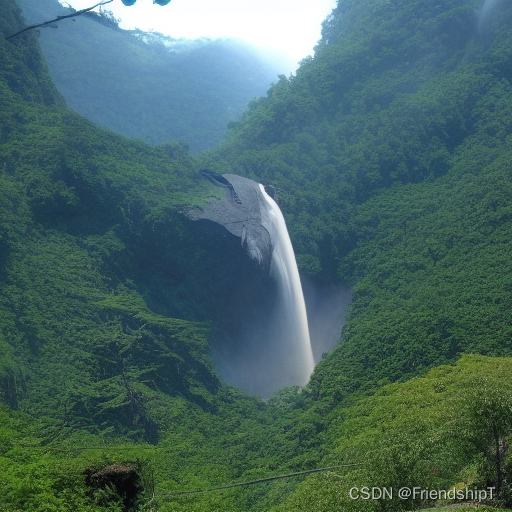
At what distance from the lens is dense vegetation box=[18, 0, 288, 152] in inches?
2181

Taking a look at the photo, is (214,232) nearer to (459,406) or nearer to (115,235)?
(115,235)

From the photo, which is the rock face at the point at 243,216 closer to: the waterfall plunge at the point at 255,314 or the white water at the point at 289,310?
the waterfall plunge at the point at 255,314

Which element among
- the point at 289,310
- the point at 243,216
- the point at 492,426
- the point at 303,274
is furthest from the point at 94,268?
the point at 492,426

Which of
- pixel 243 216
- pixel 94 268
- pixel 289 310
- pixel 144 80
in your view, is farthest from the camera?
pixel 144 80

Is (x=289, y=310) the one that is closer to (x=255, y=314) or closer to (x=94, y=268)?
(x=255, y=314)

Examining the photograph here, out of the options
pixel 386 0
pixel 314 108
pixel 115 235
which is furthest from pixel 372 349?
pixel 386 0

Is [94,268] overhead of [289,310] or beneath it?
overhead

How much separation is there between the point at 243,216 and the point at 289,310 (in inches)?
176

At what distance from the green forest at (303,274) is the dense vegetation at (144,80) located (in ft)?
50.9

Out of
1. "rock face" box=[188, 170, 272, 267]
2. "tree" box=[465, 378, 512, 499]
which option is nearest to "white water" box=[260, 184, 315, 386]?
"rock face" box=[188, 170, 272, 267]

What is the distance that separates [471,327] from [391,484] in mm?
12255

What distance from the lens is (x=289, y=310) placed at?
28.9 metres

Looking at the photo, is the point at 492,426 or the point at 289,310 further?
the point at 289,310

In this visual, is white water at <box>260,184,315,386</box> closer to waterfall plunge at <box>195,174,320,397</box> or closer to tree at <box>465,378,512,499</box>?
waterfall plunge at <box>195,174,320,397</box>
